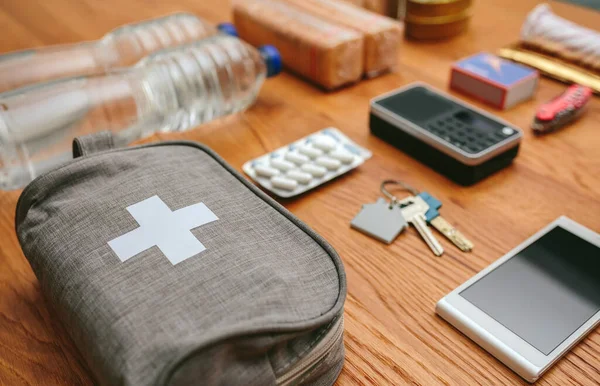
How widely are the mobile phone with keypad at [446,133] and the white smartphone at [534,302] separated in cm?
11

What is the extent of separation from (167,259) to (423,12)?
0.69 metres

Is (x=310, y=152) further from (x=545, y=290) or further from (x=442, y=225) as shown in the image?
(x=545, y=290)

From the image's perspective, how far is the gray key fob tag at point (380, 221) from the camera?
1.84 ft

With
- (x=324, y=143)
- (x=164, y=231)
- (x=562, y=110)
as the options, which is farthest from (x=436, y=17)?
(x=164, y=231)

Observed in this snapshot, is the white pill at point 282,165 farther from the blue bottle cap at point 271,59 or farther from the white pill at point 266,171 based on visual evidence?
the blue bottle cap at point 271,59

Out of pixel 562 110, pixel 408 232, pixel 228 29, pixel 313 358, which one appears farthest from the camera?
pixel 228 29

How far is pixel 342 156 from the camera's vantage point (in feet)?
2.11

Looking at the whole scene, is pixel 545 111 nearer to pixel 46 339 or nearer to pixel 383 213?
pixel 383 213

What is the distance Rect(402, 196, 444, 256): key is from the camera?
1.80 ft

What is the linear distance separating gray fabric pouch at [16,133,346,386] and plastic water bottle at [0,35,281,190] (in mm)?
218

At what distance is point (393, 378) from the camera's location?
435 mm

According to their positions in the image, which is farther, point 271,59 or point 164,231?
point 271,59

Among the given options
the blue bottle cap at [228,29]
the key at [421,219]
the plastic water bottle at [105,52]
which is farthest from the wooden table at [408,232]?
the plastic water bottle at [105,52]

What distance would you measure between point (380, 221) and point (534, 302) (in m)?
0.17
